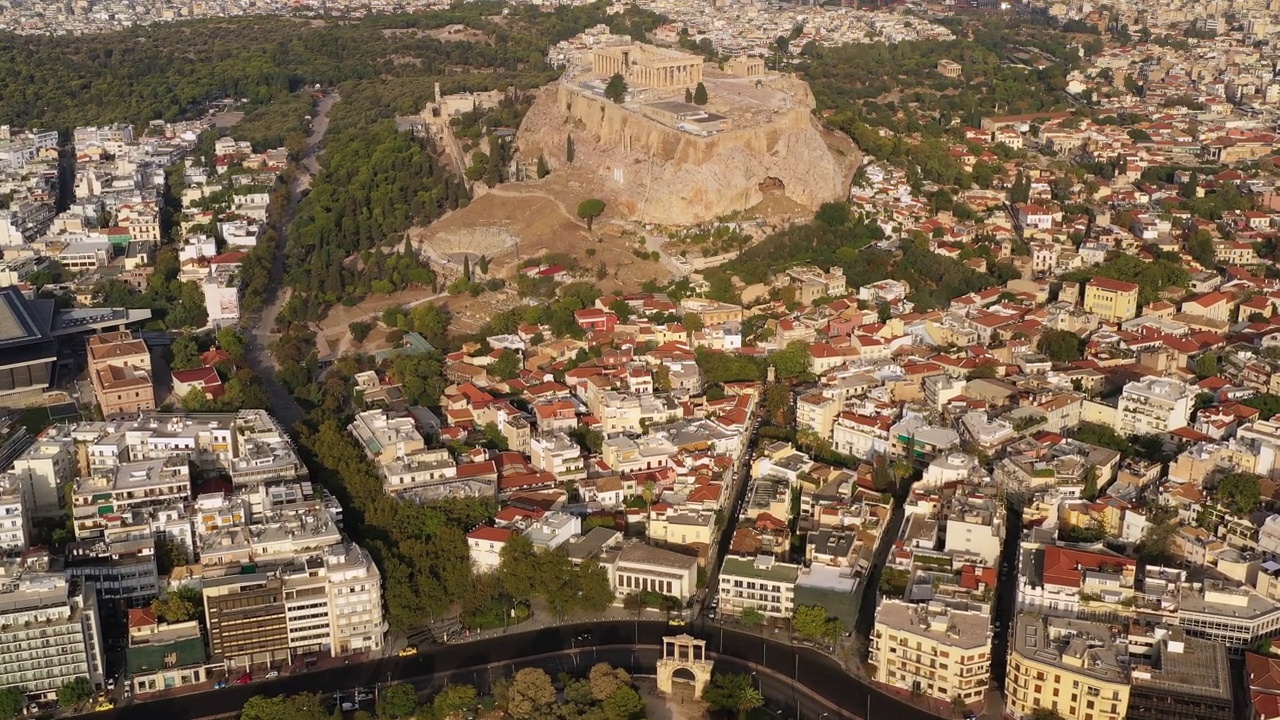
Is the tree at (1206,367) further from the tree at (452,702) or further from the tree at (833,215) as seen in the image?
the tree at (452,702)

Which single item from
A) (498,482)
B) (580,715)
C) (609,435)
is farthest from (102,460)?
(580,715)

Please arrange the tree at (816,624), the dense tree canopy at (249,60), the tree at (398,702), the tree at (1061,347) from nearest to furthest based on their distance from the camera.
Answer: the tree at (398,702) < the tree at (816,624) < the tree at (1061,347) < the dense tree canopy at (249,60)

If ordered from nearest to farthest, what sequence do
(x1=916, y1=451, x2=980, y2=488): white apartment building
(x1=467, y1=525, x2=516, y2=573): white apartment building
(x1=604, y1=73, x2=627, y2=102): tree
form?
(x1=467, y1=525, x2=516, y2=573): white apartment building < (x1=916, y1=451, x2=980, y2=488): white apartment building < (x1=604, y1=73, x2=627, y2=102): tree

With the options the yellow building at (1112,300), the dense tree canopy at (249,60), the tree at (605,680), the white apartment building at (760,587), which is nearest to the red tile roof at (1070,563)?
the white apartment building at (760,587)

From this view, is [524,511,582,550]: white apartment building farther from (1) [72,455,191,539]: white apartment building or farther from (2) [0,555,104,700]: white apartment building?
(2) [0,555,104,700]: white apartment building

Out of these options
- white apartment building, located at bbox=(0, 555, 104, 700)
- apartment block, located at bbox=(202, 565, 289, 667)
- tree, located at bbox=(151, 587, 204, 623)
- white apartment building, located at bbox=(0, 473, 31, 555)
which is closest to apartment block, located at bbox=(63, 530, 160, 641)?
tree, located at bbox=(151, 587, 204, 623)

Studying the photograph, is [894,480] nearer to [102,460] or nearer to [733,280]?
[733,280]

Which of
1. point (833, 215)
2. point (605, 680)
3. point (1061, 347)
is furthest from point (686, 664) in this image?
point (833, 215)
